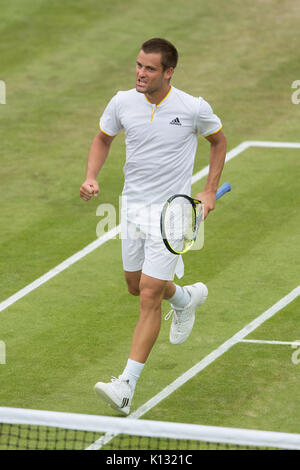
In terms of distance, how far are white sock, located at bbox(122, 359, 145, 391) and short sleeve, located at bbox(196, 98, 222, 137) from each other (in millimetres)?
2063

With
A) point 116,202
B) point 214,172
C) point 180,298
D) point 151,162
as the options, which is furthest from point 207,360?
point 116,202

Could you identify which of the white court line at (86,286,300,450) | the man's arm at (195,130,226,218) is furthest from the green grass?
the man's arm at (195,130,226,218)

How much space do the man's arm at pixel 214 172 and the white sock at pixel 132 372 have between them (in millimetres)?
1402

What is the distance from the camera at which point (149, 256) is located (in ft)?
31.9

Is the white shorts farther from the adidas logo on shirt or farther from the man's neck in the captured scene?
the man's neck

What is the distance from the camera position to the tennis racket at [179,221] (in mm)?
9492

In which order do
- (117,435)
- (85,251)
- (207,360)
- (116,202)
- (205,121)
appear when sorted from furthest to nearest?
1. (116,202)
2. (85,251)
3. (207,360)
4. (205,121)
5. (117,435)

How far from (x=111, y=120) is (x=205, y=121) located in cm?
81

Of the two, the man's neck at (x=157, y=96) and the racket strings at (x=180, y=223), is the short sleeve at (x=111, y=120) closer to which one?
the man's neck at (x=157, y=96)

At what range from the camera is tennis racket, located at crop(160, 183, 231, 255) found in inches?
374

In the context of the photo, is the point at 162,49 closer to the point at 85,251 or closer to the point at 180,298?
the point at 180,298

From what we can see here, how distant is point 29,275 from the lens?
1279cm

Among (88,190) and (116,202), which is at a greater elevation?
(116,202)

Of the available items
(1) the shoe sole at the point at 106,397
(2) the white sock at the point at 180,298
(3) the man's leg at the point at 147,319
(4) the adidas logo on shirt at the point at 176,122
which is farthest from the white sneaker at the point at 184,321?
(4) the adidas logo on shirt at the point at 176,122
